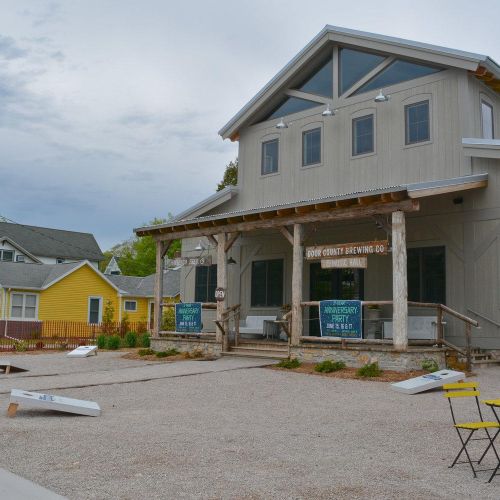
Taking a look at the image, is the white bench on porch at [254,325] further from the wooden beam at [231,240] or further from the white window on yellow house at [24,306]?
the white window on yellow house at [24,306]

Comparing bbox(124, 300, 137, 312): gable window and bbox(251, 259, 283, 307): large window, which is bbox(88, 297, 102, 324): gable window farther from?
bbox(251, 259, 283, 307): large window

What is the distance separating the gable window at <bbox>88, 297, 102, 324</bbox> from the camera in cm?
3716

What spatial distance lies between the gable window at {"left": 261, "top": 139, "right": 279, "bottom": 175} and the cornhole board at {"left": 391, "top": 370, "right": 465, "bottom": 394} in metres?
9.74

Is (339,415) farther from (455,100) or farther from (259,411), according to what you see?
(455,100)

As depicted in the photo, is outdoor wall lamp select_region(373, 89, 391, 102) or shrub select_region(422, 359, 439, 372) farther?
outdoor wall lamp select_region(373, 89, 391, 102)

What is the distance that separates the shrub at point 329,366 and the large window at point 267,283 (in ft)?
19.1

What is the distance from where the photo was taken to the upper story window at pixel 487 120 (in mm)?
16734

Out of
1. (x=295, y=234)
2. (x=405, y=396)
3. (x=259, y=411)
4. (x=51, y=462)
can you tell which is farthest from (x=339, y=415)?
(x=295, y=234)

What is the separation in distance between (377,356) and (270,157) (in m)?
8.70

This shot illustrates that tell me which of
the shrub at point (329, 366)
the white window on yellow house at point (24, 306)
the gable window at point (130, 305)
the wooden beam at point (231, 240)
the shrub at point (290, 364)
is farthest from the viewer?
the gable window at point (130, 305)

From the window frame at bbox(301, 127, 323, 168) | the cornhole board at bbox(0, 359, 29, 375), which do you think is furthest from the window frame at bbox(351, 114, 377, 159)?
the cornhole board at bbox(0, 359, 29, 375)

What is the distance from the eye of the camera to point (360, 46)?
18.0 meters

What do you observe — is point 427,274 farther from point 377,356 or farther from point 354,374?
point 354,374

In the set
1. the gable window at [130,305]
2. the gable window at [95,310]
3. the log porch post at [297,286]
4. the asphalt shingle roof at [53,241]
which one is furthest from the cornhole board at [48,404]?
the asphalt shingle roof at [53,241]
